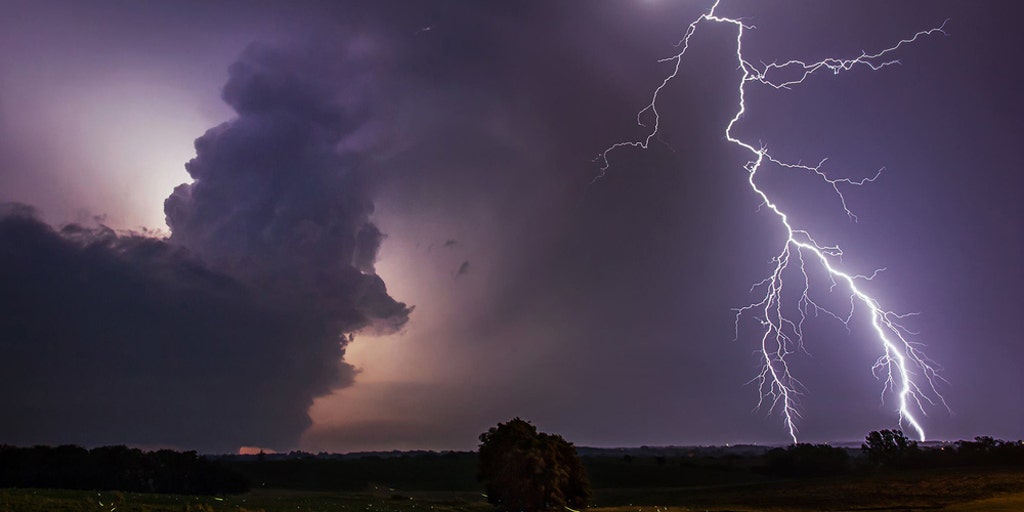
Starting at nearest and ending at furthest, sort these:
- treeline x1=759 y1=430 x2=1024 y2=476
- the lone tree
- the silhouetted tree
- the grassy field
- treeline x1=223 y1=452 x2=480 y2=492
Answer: the grassy field < the lone tree < treeline x1=759 y1=430 x2=1024 y2=476 < treeline x1=223 y1=452 x2=480 y2=492 < the silhouetted tree

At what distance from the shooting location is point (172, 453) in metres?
51.5

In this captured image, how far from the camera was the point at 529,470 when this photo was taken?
27.4 meters

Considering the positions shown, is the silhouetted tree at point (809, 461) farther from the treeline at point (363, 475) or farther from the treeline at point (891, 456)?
the treeline at point (363, 475)

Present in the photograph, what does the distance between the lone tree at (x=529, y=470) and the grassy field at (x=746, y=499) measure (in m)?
2.97

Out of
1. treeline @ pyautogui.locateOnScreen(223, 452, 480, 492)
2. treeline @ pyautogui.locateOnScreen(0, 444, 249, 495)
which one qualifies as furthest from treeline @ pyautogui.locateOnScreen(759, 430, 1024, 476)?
treeline @ pyautogui.locateOnScreen(0, 444, 249, 495)

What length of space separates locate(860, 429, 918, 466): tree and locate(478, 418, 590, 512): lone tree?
4441cm

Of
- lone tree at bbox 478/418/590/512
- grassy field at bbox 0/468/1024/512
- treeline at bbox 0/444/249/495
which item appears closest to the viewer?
grassy field at bbox 0/468/1024/512

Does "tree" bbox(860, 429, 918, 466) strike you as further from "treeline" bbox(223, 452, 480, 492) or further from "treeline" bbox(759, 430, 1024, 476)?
"treeline" bbox(223, 452, 480, 492)

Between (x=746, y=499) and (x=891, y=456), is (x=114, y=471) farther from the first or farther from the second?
(x=891, y=456)

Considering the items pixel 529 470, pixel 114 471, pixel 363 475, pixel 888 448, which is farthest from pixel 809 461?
pixel 114 471

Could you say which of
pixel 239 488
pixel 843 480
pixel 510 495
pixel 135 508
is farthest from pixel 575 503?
pixel 239 488

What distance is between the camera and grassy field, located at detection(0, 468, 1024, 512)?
943 inches

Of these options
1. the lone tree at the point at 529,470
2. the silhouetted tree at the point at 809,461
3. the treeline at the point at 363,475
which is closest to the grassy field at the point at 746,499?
the lone tree at the point at 529,470

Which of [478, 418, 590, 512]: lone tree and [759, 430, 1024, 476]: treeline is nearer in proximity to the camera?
[478, 418, 590, 512]: lone tree
